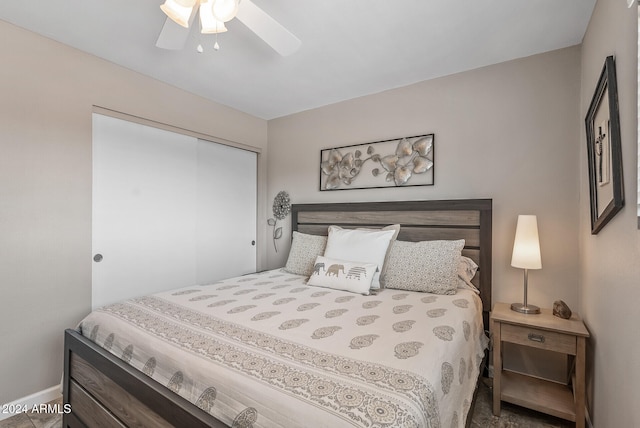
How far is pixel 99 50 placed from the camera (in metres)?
2.23

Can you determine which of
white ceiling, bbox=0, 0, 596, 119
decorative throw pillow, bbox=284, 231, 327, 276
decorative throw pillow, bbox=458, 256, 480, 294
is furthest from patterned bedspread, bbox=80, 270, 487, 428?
white ceiling, bbox=0, 0, 596, 119

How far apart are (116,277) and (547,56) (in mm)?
3691

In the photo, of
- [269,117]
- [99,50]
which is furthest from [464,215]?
[99,50]

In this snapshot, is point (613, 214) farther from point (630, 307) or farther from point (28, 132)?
point (28, 132)

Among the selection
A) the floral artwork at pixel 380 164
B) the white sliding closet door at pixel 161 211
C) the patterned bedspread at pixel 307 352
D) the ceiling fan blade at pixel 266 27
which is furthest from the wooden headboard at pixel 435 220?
the ceiling fan blade at pixel 266 27

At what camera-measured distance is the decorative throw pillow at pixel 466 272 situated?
2.29 meters

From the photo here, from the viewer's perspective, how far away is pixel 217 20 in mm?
1383

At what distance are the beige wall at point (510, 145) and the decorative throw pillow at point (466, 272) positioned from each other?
0.59 ft

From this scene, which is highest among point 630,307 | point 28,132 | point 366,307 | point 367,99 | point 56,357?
point 367,99

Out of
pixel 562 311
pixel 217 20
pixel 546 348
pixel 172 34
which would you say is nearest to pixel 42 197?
pixel 172 34

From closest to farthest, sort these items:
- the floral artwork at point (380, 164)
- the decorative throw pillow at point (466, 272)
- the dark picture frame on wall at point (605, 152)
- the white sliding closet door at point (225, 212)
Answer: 1. the dark picture frame on wall at point (605, 152)
2. the decorative throw pillow at point (466, 272)
3. the floral artwork at point (380, 164)
4. the white sliding closet door at point (225, 212)

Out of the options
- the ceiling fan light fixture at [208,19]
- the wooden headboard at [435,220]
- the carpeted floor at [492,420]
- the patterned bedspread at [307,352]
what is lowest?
the carpeted floor at [492,420]

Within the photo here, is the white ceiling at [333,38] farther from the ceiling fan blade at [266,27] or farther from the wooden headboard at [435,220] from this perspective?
the wooden headboard at [435,220]

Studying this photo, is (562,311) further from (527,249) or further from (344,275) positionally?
(344,275)
